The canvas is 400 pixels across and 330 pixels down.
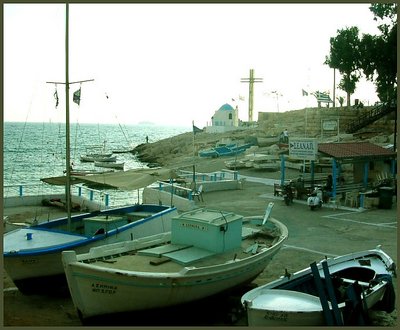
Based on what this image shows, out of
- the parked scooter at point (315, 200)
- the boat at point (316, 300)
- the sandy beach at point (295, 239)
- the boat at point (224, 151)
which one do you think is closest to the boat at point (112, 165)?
the boat at point (224, 151)

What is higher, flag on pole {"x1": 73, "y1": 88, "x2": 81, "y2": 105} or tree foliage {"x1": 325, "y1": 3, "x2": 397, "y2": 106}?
tree foliage {"x1": 325, "y1": 3, "x2": 397, "y2": 106}

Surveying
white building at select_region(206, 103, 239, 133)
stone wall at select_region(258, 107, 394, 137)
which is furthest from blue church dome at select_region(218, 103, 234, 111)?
stone wall at select_region(258, 107, 394, 137)

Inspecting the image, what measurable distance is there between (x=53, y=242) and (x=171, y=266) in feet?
12.1

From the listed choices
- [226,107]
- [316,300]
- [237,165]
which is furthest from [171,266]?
[226,107]

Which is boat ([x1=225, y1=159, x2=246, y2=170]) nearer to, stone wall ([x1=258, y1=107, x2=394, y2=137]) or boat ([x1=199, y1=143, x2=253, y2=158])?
stone wall ([x1=258, y1=107, x2=394, y2=137])

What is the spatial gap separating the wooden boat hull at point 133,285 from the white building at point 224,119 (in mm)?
83048

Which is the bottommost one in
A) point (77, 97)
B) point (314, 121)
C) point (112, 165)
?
point (112, 165)

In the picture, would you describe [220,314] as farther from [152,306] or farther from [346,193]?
[346,193]

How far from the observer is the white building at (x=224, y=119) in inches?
3698

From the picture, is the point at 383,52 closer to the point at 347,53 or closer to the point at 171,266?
the point at 347,53

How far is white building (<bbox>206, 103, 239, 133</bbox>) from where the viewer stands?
3698 inches

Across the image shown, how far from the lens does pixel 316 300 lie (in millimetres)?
9281

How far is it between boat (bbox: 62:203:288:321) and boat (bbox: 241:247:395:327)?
1.31 m

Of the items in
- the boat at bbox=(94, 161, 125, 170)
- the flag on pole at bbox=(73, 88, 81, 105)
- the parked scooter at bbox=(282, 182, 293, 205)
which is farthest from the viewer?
the boat at bbox=(94, 161, 125, 170)
